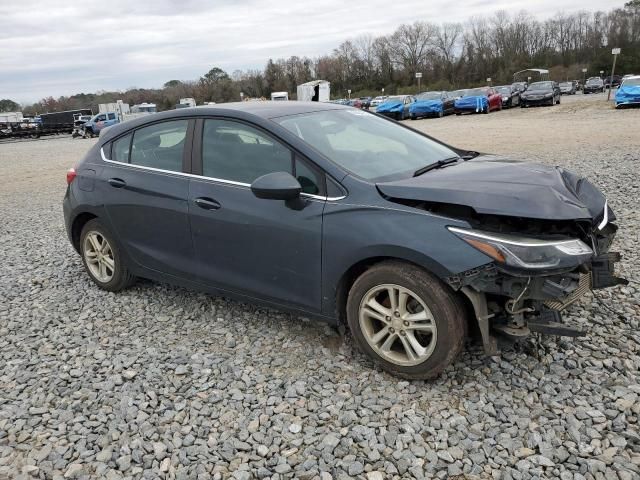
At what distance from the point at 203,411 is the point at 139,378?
64cm

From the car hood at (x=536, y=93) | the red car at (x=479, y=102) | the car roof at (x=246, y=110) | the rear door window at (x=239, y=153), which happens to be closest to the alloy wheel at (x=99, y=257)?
the car roof at (x=246, y=110)

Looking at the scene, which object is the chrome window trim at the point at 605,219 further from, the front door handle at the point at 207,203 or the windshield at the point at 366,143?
the front door handle at the point at 207,203

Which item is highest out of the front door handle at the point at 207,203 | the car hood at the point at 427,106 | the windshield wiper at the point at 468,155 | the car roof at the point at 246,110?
the car roof at the point at 246,110

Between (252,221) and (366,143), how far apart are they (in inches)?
39.8

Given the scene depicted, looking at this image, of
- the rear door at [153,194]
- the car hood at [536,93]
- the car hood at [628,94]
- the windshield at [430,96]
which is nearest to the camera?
the rear door at [153,194]

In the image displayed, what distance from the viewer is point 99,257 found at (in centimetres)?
485

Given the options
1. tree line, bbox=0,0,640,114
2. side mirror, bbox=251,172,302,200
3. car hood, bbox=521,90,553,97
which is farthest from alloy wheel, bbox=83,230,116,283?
tree line, bbox=0,0,640,114

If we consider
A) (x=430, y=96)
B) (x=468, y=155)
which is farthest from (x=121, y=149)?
(x=430, y=96)

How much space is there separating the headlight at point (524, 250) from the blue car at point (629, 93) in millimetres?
25171

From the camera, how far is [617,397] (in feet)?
Answer: 9.51

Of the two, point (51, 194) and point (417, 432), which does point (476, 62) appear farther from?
point (417, 432)

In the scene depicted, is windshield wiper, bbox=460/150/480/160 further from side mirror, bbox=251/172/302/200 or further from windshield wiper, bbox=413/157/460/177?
side mirror, bbox=251/172/302/200

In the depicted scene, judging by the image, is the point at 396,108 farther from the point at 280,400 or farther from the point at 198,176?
the point at 280,400

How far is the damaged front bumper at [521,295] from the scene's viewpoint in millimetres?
2799
